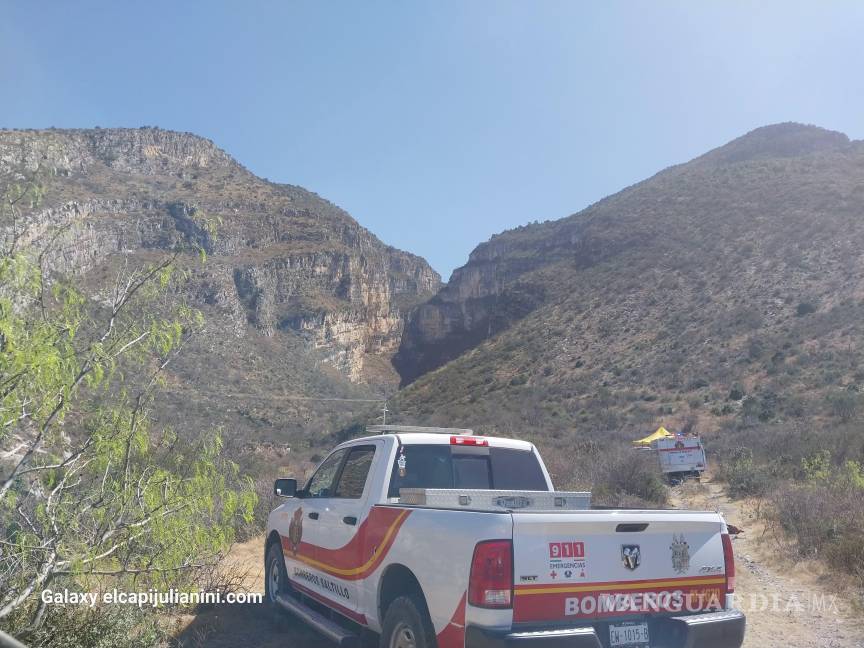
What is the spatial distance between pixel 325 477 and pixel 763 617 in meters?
4.68

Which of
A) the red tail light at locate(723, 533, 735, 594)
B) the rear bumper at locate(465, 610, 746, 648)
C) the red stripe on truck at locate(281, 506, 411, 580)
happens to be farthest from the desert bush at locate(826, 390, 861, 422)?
the red stripe on truck at locate(281, 506, 411, 580)

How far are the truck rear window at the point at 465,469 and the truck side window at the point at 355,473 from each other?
0.34 metres

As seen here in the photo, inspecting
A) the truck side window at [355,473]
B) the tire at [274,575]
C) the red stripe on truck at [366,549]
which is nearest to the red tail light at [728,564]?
the red stripe on truck at [366,549]

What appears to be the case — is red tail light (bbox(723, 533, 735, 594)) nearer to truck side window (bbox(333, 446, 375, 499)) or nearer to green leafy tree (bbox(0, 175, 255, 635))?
truck side window (bbox(333, 446, 375, 499))

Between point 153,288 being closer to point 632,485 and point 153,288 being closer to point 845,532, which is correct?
point 845,532

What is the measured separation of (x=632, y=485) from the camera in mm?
13453

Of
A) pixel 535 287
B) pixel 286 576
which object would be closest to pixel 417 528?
pixel 286 576

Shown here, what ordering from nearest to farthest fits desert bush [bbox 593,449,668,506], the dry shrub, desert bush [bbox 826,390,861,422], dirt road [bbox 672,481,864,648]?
dirt road [bbox 672,481,864,648] → the dry shrub → desert bush [bbox 593,449,668,506] → desert bush [bbox 826,390,861,422]

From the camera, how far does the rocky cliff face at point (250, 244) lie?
174ft

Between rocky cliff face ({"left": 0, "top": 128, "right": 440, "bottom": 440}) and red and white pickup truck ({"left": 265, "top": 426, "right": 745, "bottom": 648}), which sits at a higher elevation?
rocky cliff face ({"left": 0, "top": 128, "right": 440, "bottom": 440})

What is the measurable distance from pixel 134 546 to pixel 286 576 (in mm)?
2357

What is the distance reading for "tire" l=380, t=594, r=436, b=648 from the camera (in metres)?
4.14

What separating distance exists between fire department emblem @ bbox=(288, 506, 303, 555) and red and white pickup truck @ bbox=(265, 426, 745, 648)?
66 cm

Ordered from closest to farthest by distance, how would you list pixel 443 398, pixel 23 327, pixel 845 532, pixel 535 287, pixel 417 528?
pixel 23 327 → pixel 417 528 → pixel 845 532 → pixel 443 398 → pixel 535 287
